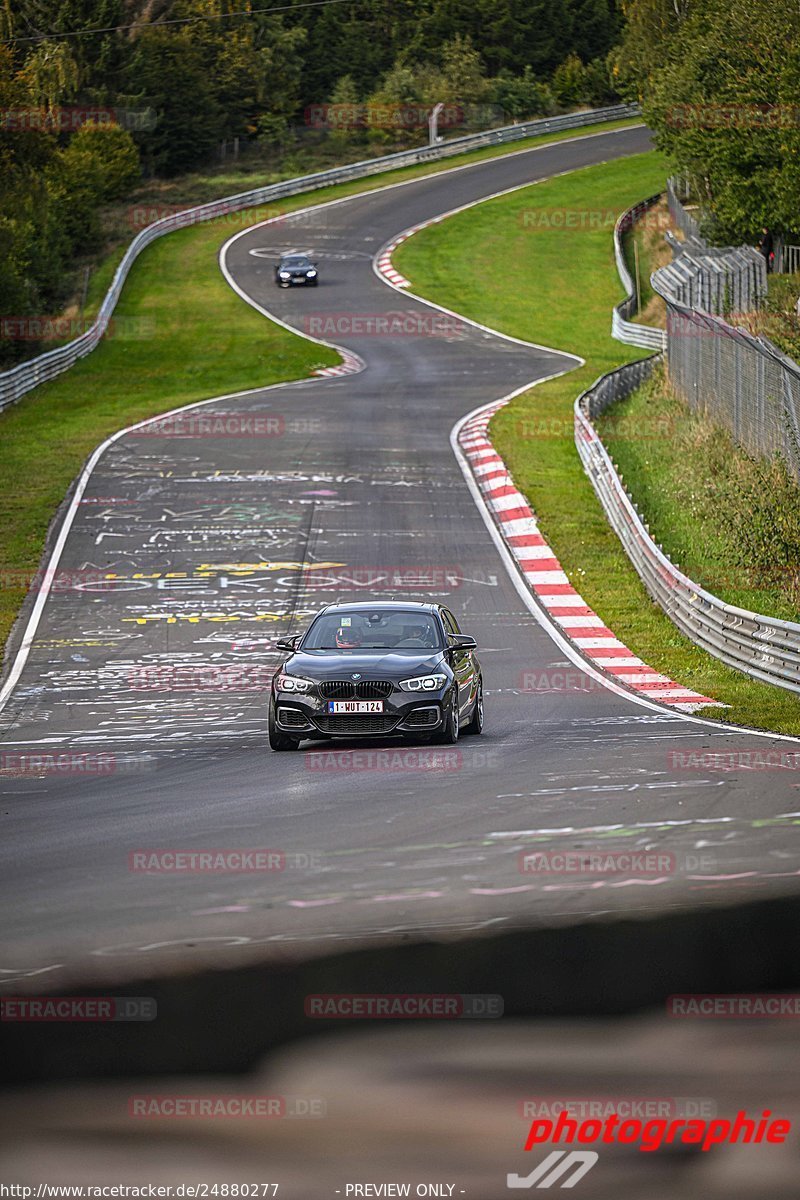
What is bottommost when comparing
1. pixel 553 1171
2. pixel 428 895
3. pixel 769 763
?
pixel 769 763

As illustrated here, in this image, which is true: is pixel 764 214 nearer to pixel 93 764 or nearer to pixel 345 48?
pixel 93 764

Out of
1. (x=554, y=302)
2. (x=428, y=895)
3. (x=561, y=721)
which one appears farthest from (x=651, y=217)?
(x=428, y=895)

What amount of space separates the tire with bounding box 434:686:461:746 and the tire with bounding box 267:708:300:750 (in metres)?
1.31

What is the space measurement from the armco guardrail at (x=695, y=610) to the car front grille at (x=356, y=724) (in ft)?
17.3

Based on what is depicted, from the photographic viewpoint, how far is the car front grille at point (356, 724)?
14.3 m

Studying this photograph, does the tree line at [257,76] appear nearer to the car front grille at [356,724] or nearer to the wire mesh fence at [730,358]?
the wire mesh fence at [730,358]

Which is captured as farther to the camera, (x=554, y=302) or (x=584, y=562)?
(x=554, y=302)

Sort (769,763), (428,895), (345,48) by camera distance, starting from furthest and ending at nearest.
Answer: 1. (345,48)
2. (769,763)
3. (428,895)

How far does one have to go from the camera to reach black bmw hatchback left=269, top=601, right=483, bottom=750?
46.8ft

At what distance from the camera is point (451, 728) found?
14547mm

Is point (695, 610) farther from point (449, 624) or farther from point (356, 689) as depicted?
point (356, 689)

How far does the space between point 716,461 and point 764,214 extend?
61.2 feet

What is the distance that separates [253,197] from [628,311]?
27.6 metres

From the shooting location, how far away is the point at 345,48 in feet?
338
